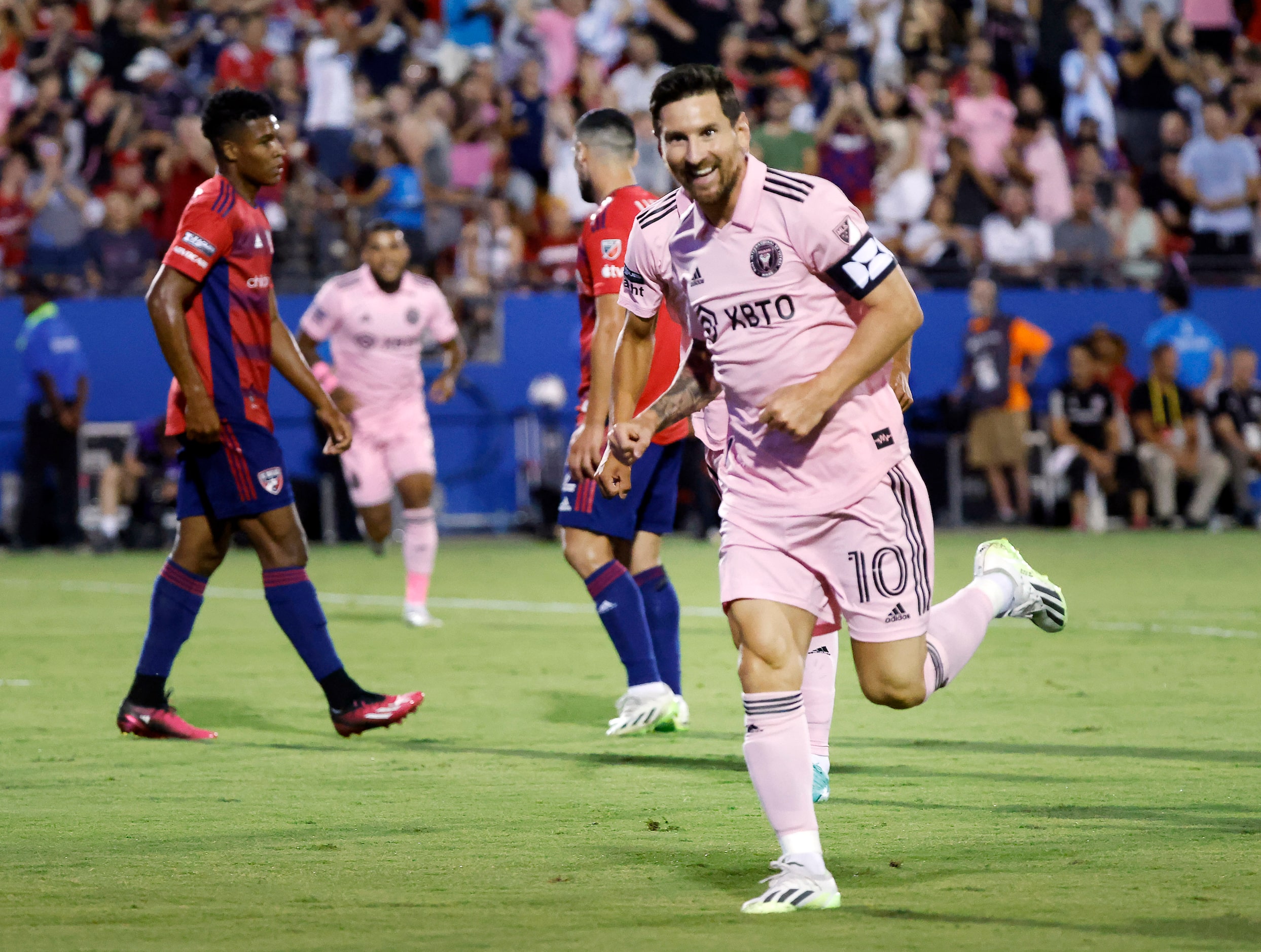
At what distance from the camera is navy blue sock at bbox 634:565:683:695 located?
27.2 ft

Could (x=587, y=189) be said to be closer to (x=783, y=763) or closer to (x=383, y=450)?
(x=783, y=763)

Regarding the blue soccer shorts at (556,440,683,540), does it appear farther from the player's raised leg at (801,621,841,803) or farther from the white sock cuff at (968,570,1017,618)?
the white sock cuff at (968,570,1017,618)

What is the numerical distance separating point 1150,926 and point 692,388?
203 cm

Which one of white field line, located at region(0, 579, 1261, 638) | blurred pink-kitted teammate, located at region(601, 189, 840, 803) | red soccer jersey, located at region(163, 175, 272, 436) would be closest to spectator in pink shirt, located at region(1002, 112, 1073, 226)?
white field line, located at region(0, 579, 1261, 638)

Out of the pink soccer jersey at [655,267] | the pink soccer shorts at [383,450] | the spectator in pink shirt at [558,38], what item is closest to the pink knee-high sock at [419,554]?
the pink soccer shorts at [383,450]

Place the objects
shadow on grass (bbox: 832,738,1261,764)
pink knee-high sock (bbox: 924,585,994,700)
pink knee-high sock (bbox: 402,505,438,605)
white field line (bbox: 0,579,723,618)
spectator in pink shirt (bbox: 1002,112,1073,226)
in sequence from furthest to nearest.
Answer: spectator in pink shirt (bbox: 1002,112,1073,226) → white field line (bbox: 0,579,723,618) → pink knee-high sock (bbox: 402,505,438,605) → shadow on grass (bbox: 832,738,1261,764) → pink knee-high sock (bbox: 924,585,994,700)

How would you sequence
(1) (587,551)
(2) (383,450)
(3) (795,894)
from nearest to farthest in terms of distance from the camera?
1. (3) (795,894)
2. (1) (587,551)
3. (2) (383,450)

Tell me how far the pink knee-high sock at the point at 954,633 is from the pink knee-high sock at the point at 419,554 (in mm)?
7260

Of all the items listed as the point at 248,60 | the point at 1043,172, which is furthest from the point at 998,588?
the point at 248,60

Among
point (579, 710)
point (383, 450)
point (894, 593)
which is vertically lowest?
point (579, 710)

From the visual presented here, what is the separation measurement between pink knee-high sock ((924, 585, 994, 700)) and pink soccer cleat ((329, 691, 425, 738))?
270 cm

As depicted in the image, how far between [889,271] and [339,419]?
3.65 m

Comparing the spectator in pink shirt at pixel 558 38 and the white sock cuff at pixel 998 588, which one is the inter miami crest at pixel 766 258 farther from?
the spectator in pink shirt at pixel 558 38

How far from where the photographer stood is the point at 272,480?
7.98 m
